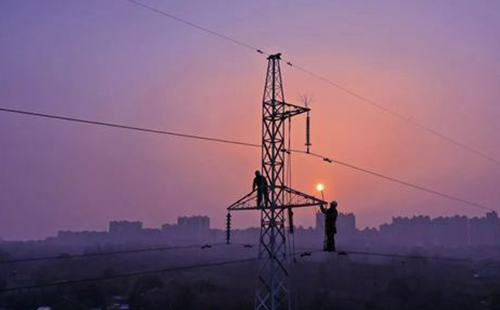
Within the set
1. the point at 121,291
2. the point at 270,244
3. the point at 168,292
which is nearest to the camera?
the point at 270,244

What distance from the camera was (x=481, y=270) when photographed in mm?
114500

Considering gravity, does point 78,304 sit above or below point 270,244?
below

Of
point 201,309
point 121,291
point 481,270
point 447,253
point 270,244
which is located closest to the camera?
point 270,244

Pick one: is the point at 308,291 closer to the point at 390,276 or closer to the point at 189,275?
the point at 390,276

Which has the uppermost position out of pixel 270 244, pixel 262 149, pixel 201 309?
pixel 262 149

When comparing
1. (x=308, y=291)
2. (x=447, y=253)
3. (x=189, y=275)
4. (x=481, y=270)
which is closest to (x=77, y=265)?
A: (x=189, y=275)

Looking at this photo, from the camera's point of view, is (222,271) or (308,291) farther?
(222,271)

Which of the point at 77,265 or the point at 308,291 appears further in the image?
the point at 77,265

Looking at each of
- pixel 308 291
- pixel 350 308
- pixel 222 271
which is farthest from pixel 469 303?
pixel 222 271

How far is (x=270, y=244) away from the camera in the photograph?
21.5 m

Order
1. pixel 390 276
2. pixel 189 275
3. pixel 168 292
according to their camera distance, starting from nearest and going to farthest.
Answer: pixel 168 292 < pixel 390 276 < pixel 189 275

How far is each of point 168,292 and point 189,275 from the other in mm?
25700

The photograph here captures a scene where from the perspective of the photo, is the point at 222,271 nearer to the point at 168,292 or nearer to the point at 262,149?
the point at 168,292

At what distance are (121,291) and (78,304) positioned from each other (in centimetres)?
1209
